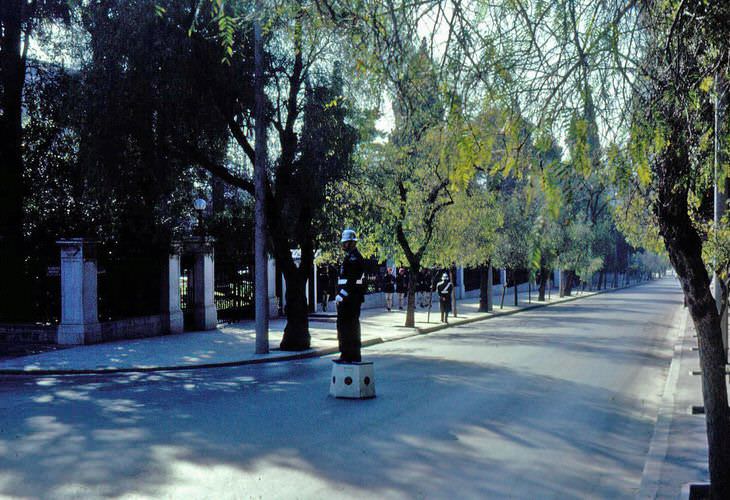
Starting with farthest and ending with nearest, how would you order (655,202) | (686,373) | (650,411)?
(686,373)
(650,411)
(655,202)

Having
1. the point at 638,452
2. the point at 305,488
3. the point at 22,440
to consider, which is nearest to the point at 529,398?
the point at 638,452

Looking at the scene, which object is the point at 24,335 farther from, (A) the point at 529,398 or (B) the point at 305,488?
(B) the point at 305,488

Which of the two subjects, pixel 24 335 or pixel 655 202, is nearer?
pixel 655 202

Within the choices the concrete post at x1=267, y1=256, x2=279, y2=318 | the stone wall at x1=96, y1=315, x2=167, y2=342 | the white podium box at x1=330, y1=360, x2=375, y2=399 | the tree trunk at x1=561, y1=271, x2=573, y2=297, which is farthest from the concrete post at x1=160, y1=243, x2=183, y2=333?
the tree trunk at x1=561, y1=271, x2=573, y2=297

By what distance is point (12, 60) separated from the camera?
65.4 ft

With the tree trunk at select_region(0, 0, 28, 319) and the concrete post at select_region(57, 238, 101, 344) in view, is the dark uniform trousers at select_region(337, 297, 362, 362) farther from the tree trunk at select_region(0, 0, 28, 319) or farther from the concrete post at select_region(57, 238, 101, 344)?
the tree trunk at select_region(0, 0, 28, 319)

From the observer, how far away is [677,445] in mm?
7875

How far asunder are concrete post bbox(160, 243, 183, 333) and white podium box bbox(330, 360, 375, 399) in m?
11.7

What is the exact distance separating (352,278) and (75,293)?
950cm

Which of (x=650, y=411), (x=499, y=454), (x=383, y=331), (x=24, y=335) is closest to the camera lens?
(x=499, y=454)

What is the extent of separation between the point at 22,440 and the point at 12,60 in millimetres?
15428

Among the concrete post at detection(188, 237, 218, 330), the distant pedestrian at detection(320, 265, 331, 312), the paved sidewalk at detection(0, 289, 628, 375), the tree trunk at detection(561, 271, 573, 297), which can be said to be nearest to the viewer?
the paved sidewalk at detection(0, 289, 628, 375)

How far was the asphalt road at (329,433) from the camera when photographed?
6.22 m

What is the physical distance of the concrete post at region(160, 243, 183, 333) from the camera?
2091cm
